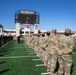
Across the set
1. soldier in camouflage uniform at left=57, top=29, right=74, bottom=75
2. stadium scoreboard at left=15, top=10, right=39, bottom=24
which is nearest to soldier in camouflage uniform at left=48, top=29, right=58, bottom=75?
soldier in camouflage uniform at left=57, top=29, right=74, bottom=75

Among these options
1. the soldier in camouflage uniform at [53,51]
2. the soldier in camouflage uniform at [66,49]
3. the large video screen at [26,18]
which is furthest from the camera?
the large video screen at [26,18]

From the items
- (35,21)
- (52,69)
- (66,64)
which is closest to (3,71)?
(52,69)

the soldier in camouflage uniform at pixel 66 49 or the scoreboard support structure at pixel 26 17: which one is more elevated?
the scoreboard support structure at pixel 26 17

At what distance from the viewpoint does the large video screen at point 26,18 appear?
8281 cm

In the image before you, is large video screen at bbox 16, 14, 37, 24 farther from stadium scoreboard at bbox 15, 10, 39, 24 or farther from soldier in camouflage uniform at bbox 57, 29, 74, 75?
soldier in camouflage uniform at bbox 57, 29, 74, 75

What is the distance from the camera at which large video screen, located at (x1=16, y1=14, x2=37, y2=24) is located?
82812 mm

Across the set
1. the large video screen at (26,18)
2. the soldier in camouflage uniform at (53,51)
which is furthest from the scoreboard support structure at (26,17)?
the soldier in camouflage uniform at (53,51)

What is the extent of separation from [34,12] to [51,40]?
77441 mm

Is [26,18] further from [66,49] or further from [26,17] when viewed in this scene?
[66,49]

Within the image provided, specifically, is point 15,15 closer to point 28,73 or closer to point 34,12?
point 34,12

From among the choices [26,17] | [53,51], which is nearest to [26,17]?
[26,17]

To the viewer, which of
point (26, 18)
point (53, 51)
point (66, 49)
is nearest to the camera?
point (66, 49)

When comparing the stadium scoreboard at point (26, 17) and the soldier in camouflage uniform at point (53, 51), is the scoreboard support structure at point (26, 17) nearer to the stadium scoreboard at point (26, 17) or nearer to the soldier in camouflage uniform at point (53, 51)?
the stadium scoreboard at point (26, 17)

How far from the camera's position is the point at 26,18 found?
83.4 metres
